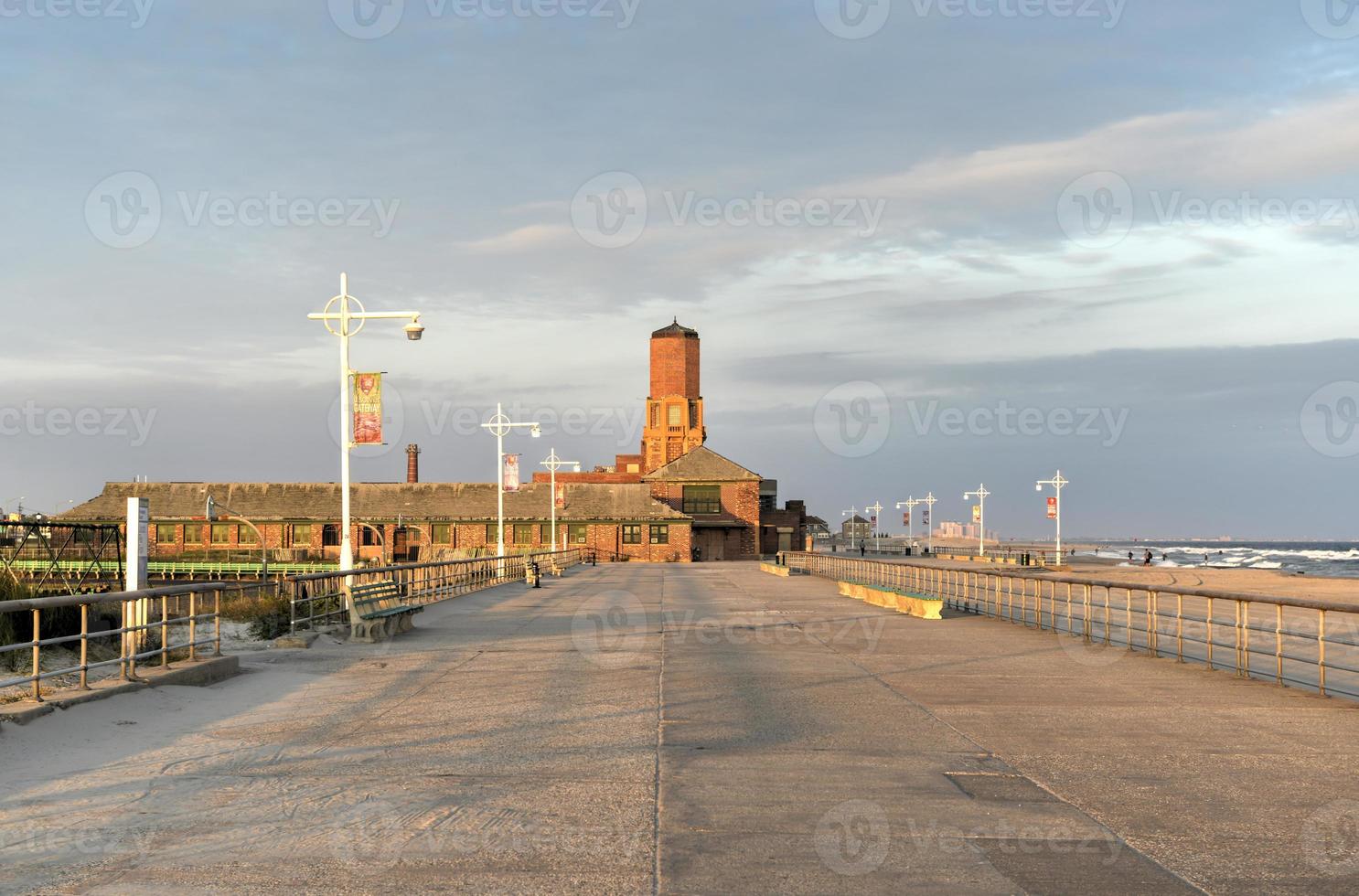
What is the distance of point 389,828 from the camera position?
24.5 ft

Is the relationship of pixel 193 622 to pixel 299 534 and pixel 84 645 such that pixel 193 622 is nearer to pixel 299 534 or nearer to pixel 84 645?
pixel 84 645

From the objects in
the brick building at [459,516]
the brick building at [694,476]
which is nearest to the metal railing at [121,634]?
the brick building at [459,516]

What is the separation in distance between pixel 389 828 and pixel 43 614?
15.4 m

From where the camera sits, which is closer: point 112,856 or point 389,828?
point 112,856

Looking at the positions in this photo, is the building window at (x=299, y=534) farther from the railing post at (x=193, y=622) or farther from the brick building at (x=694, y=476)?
the railing post at (x=193, y=622)

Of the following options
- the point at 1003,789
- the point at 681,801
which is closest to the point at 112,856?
the point at 681,801

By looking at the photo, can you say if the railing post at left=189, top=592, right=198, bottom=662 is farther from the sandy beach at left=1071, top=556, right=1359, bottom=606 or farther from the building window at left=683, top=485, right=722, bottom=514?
the building window at left=683, top=485, right=722, bottom=514

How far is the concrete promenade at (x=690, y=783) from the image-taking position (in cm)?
661

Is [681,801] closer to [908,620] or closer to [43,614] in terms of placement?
[43,614]

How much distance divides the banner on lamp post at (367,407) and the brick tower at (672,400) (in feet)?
335

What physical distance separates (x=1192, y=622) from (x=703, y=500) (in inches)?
2852

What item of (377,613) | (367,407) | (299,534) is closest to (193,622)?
(377,613)

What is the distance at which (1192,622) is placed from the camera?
31141 millimetres

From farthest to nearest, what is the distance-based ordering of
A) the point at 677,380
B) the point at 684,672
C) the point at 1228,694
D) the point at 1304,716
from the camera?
1. the point at 677,380
2. the point at 684,672
3. the point at 1228,694
4. the point at 1304,716
